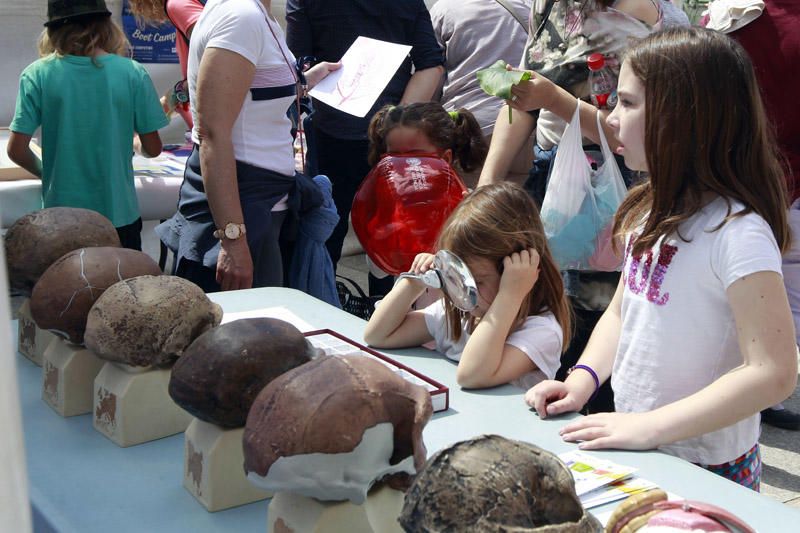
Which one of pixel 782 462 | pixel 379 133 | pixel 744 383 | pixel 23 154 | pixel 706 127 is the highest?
pixel 706 127

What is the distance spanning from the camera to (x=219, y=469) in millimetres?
1110

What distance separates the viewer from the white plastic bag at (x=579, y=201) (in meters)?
2.03

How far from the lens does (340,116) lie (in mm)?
3246

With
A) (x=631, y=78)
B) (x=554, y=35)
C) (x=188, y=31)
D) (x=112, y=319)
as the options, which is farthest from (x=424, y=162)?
(x=112, y=319)

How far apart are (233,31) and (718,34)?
1172 millimetres

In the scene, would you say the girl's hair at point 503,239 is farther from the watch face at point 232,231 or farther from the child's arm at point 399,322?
the watch face at point 232,231

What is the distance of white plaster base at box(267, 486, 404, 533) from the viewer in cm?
95

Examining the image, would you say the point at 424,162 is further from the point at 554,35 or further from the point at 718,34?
the point at 718,34

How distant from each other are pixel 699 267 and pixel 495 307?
1.34ft

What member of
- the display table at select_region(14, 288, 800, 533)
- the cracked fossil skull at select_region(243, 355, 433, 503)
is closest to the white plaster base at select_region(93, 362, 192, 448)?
the display table at select_region(14, 288, 800, 533)

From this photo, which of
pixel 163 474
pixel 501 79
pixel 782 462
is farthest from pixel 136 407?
pixel 782 462

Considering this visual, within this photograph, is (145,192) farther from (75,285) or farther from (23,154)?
(75,285)

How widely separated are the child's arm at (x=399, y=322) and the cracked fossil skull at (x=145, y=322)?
20.6 inches

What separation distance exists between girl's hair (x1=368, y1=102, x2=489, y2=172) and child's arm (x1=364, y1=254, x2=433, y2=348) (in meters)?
1.03
